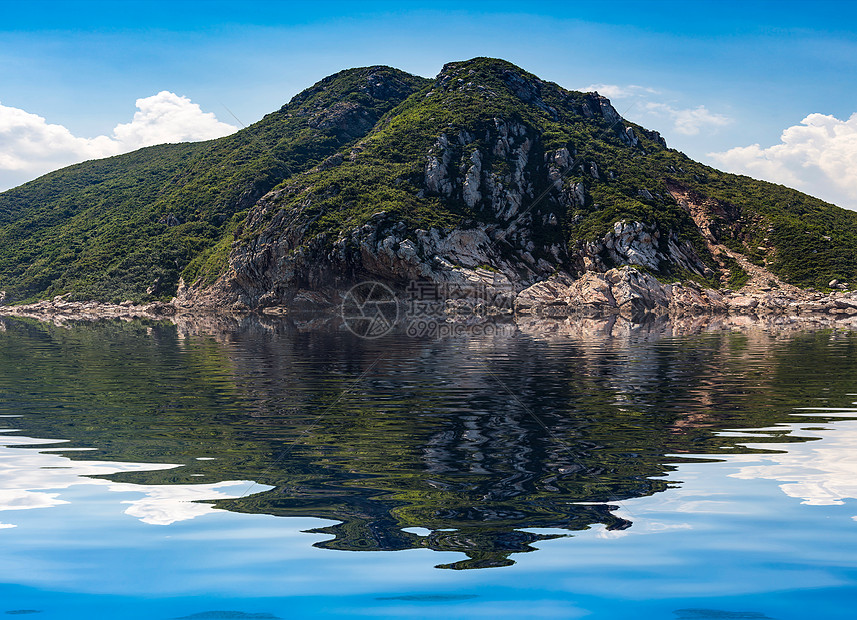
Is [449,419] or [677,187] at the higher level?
[677,187]

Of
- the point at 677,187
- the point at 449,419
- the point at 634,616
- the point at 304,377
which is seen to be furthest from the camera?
the point at 677,187

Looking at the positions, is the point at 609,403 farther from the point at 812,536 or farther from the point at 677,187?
the point at 677,187

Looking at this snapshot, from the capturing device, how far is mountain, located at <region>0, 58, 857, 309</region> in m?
130

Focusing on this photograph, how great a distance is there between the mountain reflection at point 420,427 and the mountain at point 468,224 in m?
92.5

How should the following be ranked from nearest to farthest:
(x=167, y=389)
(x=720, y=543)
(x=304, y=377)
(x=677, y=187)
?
(x=720, y=543)
(x=167, y=389)
(x=304, y=377)
(x=677, y=187)

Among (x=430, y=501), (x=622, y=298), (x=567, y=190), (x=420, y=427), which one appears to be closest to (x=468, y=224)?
(x=567, y=190)

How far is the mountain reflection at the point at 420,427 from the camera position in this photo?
9.88 meters

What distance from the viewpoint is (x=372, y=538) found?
853cm

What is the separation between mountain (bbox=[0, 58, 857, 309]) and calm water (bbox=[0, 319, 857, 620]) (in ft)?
339

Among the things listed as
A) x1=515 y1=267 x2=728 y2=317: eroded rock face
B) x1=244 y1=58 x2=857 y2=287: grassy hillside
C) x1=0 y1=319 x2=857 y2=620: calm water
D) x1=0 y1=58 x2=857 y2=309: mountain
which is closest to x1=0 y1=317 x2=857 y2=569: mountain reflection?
x1=0 y1=319 x2=857 y2=620: calm water

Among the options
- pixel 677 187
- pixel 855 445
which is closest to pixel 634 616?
pixel 855 445

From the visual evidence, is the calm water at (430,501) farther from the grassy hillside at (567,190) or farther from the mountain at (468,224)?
the grassy hillside at (567,190)

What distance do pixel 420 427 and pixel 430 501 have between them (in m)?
6.79

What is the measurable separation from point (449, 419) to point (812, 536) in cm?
1085
